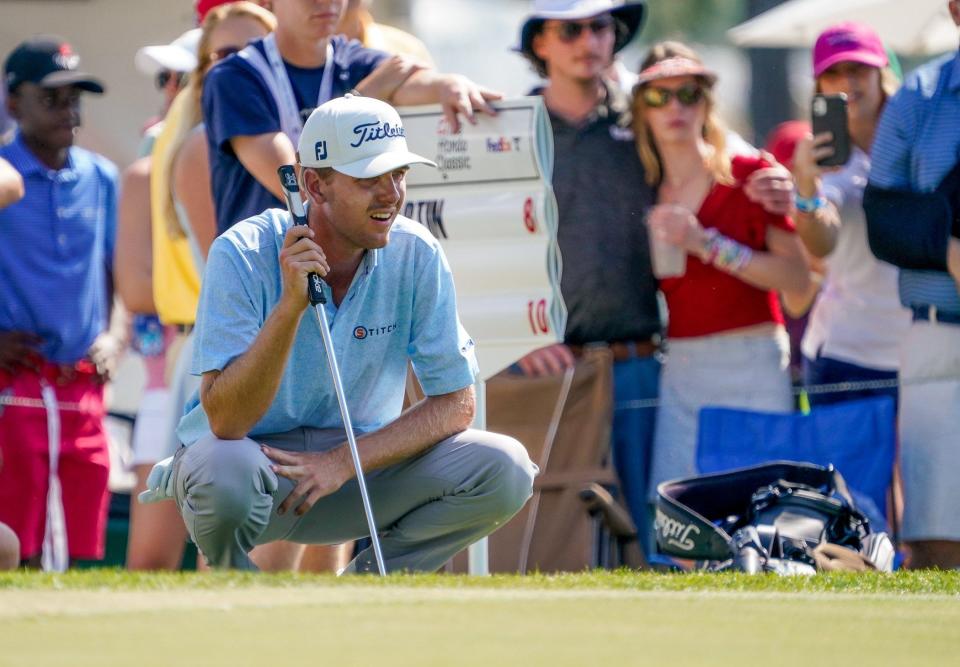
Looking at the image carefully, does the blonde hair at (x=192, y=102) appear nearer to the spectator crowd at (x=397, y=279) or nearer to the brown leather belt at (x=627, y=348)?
the spectator crowd at (x=397, y=279)

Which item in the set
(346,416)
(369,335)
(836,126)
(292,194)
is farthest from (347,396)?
(836,126)

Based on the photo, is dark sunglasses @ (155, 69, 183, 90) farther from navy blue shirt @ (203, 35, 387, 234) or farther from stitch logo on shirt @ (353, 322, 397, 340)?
stitch logo on shirt @ (353, 322, 397, 340)

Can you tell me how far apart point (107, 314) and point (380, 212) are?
11.8 ft

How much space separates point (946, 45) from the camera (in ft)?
36.1

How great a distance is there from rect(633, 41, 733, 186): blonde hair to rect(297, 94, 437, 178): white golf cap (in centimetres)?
228

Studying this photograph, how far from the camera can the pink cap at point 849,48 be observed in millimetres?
7418

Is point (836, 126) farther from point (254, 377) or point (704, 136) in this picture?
point (254, 377)

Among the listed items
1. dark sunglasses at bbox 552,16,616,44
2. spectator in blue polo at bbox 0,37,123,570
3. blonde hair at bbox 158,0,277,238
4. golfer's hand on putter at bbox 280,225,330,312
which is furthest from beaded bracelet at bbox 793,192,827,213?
spectator in blue polo at bbox 0,37,123,570

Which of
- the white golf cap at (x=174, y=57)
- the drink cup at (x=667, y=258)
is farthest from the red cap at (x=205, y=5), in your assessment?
the drink cup at (x=667, y=258)

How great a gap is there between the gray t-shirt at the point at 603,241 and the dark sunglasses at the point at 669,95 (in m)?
0.23

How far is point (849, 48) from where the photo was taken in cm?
744

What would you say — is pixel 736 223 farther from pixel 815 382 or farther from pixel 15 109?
pixel 15 109

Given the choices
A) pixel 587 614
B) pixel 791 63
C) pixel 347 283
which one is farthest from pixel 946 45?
pixel 791 63

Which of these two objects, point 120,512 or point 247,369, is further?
point 120,512
